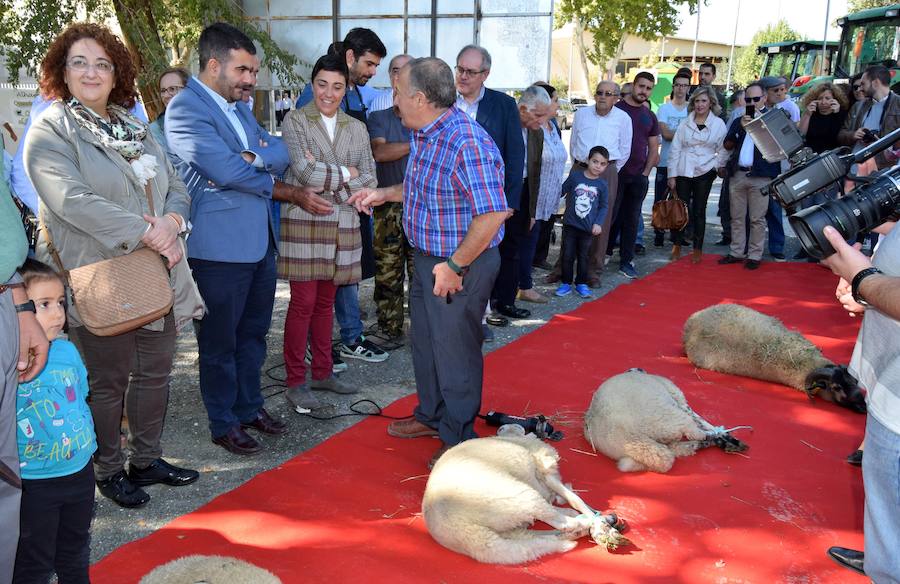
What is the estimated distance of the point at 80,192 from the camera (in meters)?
2.86

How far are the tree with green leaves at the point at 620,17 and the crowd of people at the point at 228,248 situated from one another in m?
29.1

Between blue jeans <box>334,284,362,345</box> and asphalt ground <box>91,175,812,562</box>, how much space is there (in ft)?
0.79

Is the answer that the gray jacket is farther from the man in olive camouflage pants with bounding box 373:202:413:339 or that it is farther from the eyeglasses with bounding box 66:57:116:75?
the man in olive camouflage pants with bounding box 373:202:413:339

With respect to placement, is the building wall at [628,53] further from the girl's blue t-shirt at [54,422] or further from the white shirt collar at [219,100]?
the girl's blue t-shirt at [54,422]

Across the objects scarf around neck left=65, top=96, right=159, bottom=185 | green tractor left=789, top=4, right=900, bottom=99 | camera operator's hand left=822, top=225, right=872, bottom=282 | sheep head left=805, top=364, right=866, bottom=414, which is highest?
green tractor left=789, top=4, right=900, bottom=99

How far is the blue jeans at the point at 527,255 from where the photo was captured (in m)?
6.86

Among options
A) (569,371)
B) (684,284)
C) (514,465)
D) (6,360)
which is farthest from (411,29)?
(6,360)

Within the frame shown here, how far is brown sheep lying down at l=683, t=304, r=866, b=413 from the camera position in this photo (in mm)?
4523

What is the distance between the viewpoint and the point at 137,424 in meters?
3.41

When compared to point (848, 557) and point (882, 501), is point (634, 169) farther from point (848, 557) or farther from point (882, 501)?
point (882, 501)

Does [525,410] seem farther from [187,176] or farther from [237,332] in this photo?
[187,176]

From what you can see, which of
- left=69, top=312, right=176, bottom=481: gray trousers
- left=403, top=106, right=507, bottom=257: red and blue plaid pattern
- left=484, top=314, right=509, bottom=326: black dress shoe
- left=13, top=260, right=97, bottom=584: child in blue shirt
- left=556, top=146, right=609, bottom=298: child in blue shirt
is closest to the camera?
left=13, top=260, right=97, bottom=584: child in blue shirt

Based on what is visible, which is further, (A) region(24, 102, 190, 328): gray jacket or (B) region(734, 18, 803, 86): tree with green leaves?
(B) region(734, 18, 803, 86): tree with green leaves

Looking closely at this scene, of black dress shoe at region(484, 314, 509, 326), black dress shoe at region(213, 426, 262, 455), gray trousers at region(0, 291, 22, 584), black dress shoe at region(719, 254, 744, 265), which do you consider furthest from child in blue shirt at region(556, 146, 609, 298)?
gray trousers at region(0, 291, 22, 584)
